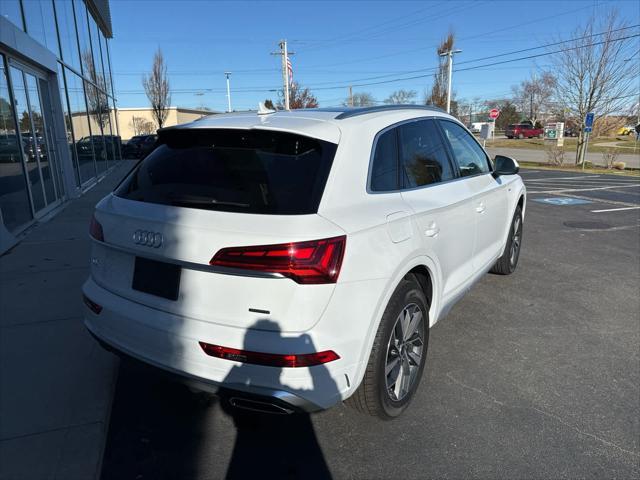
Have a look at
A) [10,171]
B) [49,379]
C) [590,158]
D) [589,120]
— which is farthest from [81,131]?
[590,158]

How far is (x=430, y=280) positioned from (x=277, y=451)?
140 centimetres

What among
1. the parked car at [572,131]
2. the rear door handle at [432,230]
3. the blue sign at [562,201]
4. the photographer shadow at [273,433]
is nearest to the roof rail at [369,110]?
the rear door handle at [432,230]

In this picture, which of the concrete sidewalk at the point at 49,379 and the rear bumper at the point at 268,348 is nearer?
the rear bumper at the point at 268,348

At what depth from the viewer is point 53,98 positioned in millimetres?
11094

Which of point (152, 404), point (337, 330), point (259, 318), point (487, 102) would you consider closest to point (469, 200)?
point (337, 330)

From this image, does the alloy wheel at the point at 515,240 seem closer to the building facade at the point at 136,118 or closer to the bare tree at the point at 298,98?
the bare tree at the point at 298,98

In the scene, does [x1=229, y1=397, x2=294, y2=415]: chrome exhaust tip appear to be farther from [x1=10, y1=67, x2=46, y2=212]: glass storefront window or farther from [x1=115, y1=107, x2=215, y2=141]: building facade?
[x1=115, y1=107, x2=215, y2=141]: building facade

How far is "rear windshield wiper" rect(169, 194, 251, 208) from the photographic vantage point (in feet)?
7.23

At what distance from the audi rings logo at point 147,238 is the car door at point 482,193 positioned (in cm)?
246

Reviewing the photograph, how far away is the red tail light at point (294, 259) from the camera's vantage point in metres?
2.00

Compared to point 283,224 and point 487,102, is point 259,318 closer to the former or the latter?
point 283,224

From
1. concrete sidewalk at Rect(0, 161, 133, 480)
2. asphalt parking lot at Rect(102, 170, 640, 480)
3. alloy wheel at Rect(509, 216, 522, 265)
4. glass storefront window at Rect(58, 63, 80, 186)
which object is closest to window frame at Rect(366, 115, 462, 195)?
asphalt parking lot at Rect(102, 170, 640, 480)

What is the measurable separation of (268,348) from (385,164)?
131 cm

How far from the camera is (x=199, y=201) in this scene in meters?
2.28
